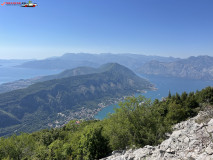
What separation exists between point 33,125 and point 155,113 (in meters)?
224

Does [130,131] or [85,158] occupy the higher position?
[130,131]

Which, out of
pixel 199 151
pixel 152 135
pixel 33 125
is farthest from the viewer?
pixel 33 125

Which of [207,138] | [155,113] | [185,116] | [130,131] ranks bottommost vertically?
[185,116]

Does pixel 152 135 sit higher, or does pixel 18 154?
pixel 152 135

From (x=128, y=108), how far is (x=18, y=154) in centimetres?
2326

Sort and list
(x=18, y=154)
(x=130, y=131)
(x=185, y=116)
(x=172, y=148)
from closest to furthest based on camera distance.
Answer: (x=172, y=148) < (x=130, y=131) < (x=18, y=154) < (x=185, y=116)

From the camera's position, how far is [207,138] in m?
11.4

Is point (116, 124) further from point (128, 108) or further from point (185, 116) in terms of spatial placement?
point (185, 116)

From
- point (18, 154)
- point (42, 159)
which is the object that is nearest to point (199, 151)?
point (42, 159)

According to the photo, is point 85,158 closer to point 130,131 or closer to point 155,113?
point 130,131

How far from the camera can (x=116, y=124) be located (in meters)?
20.8

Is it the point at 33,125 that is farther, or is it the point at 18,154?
the point at 33,125

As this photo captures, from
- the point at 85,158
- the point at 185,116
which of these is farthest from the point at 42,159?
the point at 185,116

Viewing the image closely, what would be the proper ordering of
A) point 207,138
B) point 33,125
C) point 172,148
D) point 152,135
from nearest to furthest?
point 207,138 < point 172,148 < point 152,135 < point 33,125
